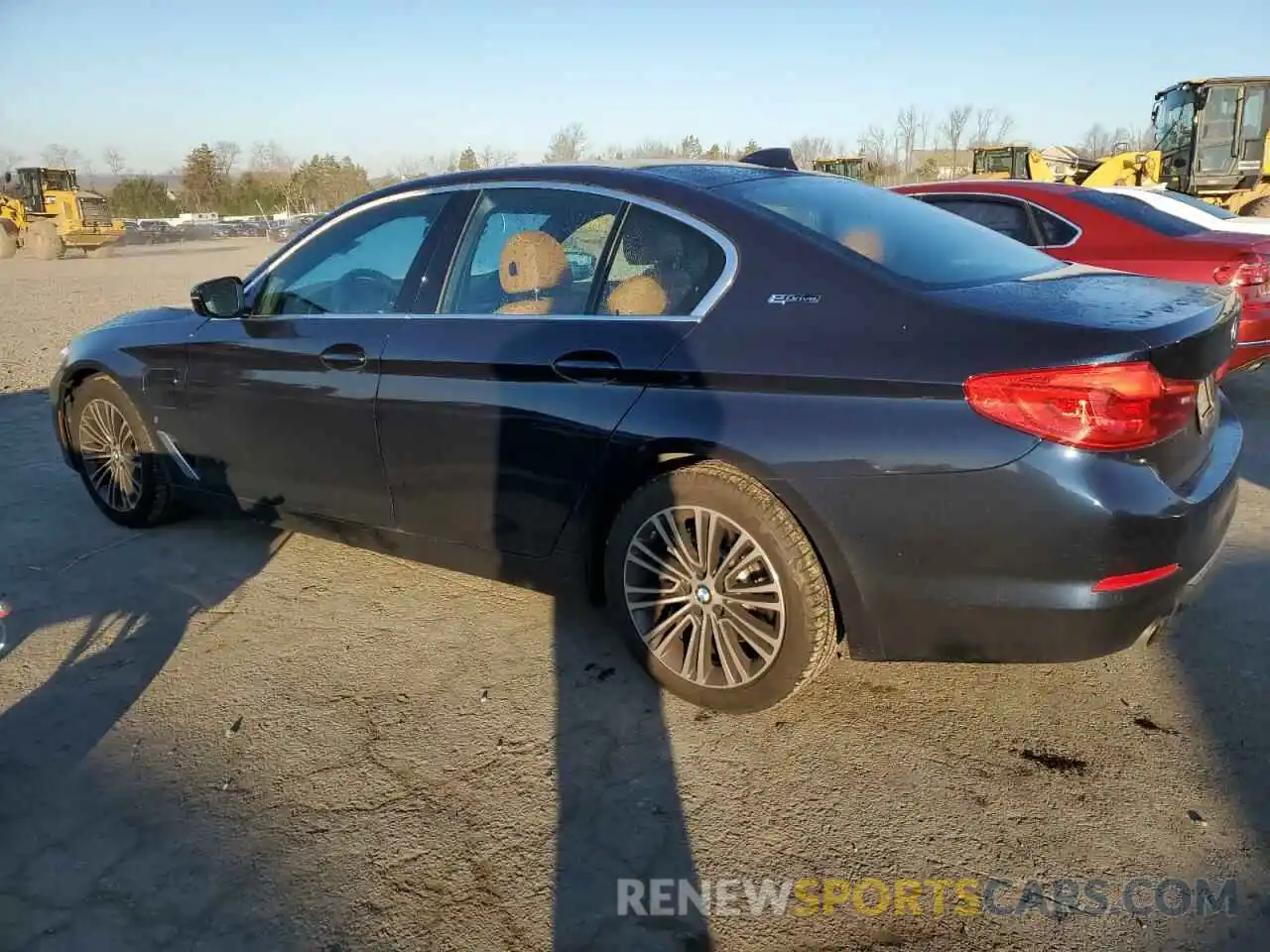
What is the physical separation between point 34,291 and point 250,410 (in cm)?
1868

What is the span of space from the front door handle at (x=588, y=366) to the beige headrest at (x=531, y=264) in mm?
331

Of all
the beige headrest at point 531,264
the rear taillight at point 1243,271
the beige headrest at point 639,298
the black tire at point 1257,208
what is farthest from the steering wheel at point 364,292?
the black tire at point 1257,208

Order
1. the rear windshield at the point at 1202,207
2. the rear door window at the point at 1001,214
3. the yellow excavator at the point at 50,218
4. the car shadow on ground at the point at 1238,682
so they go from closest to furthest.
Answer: the car shadow on ground at the point at 1238,682 → the rear door window at the point at 1001,214 → the rear windshield at the point at 1202,207 → the yellow excavator at the point at 50,218

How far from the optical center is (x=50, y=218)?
32.5m

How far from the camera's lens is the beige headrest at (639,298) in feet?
9.44

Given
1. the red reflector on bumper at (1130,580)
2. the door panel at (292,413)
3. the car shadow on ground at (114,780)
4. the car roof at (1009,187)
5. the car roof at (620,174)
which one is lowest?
the car shadow on ground at (114,780)

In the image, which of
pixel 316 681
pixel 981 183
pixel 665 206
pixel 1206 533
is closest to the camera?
pixel 1206 533

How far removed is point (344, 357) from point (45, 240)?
34332mm

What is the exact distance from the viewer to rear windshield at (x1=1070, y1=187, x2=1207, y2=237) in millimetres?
5949

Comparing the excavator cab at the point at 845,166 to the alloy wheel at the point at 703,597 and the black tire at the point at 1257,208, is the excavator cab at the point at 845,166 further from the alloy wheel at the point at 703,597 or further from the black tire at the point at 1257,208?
the alloy wheel at the point at 703,597

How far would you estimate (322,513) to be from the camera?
12.3ft

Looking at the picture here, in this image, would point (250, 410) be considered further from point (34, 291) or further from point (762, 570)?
point (34, 291)

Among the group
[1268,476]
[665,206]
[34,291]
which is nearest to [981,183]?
[1268,476]

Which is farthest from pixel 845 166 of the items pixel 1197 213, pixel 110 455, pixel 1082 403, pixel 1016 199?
pixel 1082 403
